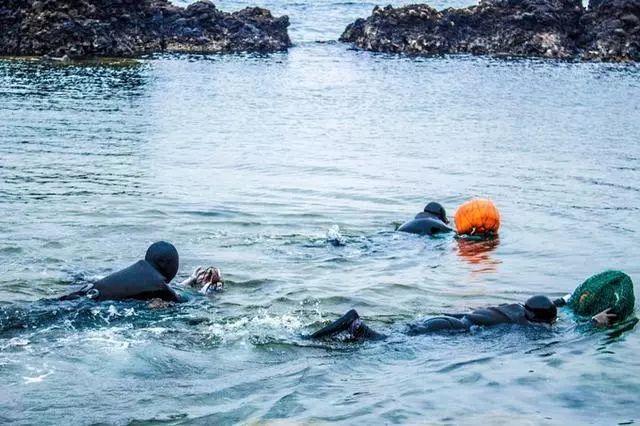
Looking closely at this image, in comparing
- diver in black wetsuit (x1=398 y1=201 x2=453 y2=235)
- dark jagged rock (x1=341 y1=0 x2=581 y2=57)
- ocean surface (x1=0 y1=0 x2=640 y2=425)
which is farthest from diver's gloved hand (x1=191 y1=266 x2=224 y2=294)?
dark jagged rock (x1=341 y1=0 x2=581 y2=57)

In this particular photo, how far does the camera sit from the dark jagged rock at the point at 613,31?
51.9 metres

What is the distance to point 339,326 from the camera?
11031 mm

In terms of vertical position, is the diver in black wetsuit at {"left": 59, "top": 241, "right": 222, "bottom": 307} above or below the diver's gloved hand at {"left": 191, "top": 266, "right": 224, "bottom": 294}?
above

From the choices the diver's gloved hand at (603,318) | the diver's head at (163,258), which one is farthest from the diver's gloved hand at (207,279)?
the diver's gloved hand at (603,318)

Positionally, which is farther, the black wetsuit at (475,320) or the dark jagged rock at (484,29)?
the dark jagged rock at (484,29)

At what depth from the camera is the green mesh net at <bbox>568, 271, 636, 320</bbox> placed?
38.7 feet

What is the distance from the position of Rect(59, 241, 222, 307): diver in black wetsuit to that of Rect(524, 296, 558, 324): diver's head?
187 inches

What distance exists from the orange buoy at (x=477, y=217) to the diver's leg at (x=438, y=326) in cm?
547

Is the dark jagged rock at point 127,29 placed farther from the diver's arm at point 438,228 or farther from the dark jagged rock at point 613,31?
the diver's arm at point 438,228

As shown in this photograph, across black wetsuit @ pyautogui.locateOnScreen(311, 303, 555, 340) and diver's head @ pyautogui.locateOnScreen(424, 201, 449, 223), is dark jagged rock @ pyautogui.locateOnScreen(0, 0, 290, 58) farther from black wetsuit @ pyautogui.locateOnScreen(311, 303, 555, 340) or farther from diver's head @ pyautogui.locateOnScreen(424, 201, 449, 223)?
black wetsuit @ pyautogui.locateOnScreen(311, 303, 555, 340)

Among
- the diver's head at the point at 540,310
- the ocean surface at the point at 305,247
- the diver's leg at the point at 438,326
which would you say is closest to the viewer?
the ocean surface at the point at 305,247

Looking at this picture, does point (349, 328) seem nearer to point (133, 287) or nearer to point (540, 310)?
point (540, 310)

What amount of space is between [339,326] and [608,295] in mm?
3682

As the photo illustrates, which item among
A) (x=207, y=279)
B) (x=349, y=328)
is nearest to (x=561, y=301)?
(x=349, y=328)
